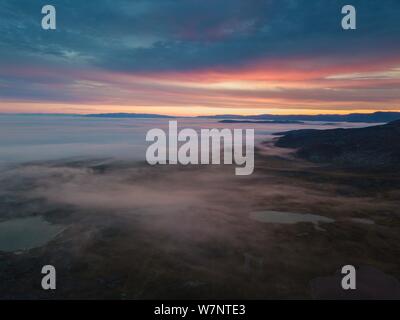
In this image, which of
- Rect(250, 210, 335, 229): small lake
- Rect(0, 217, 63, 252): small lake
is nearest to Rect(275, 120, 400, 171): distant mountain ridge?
Rect(250, 210, 335, 229): small lake

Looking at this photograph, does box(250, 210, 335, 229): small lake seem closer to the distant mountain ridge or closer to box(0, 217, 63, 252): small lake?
box(0, 217, 63, 252): small lake

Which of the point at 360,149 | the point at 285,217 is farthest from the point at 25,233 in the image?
the point at 360,149

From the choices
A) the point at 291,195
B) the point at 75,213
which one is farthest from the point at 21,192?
the point at 291,195

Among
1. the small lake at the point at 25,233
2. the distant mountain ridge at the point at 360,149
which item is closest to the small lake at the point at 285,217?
the small lake at the point at 25,233

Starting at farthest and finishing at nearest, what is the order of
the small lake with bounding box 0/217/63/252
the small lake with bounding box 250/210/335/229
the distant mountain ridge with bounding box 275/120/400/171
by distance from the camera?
the distant mountain ridge with bounding box 275/120/400/171, the small lake with bounding box 250/210/335/229, the small lake with bounding box 0/217/63/252

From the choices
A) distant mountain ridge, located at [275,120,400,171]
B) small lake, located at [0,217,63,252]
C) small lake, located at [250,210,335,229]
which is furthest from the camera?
distant mountain ridge, located at [275,120,400,171]

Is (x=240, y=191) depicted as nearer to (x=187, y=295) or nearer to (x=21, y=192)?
(x=187, y=295)
